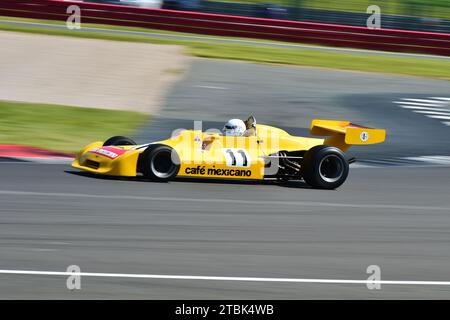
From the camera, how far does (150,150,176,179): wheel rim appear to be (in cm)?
982

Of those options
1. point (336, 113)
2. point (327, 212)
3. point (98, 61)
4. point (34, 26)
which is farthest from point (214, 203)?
point (34, 26)

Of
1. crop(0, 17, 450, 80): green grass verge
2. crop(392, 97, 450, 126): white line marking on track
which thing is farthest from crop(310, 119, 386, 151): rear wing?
crop(0, 17, 450, 80): green grass verge

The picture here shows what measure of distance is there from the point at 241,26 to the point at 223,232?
16321 mm

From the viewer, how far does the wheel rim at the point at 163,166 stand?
982cm

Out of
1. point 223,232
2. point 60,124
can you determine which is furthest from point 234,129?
point 60,124

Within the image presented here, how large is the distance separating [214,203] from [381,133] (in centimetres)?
279

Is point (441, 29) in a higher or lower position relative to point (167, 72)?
higher

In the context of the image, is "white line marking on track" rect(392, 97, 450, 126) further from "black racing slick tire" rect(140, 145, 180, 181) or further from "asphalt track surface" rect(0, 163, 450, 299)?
"black racing slick tire" rect(140, 145, 180, 181)

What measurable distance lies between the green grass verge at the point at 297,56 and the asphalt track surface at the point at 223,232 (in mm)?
7135

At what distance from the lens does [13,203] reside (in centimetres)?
855

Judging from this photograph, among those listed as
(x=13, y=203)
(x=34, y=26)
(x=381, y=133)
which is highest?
(x=34, y=26)

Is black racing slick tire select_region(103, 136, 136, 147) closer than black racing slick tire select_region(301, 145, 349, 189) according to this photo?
No

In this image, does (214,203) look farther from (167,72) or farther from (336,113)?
(167,72)

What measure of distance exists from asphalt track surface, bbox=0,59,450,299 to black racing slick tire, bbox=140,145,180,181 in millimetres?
130
